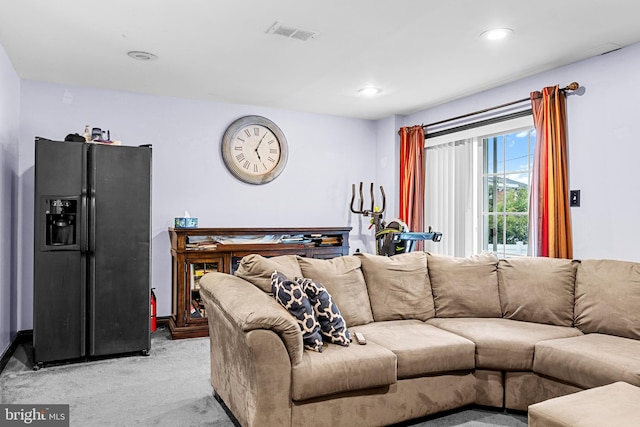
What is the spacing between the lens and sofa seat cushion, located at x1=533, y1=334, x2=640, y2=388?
2322 mm

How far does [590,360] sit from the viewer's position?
2424mm

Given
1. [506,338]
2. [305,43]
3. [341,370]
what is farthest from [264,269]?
[305,43]

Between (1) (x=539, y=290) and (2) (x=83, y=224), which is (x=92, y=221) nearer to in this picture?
(2) (x=83, y=224)

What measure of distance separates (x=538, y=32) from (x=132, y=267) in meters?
3.57

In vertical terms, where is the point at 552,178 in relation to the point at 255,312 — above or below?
above

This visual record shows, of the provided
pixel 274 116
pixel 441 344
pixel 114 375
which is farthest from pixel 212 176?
pixel 441 344

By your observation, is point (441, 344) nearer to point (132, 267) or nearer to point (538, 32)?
point (538, 32)

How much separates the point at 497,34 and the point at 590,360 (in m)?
2.14

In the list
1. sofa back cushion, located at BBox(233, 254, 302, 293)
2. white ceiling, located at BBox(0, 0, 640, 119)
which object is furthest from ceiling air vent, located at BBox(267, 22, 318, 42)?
sofa back cushion, located at BBox(233, 254, 302, 293)

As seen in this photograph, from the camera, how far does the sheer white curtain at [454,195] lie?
478cm

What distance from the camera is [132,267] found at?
3.83 metres

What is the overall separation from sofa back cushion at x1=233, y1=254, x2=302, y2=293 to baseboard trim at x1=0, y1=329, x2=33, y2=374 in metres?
2.08

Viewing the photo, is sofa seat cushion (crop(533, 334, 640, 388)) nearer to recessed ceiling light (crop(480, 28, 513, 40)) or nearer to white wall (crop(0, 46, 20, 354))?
recessed ceiling light (crop(480, 28, 513, 40))

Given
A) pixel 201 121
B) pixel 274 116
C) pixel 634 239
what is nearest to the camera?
pixel 634 239
